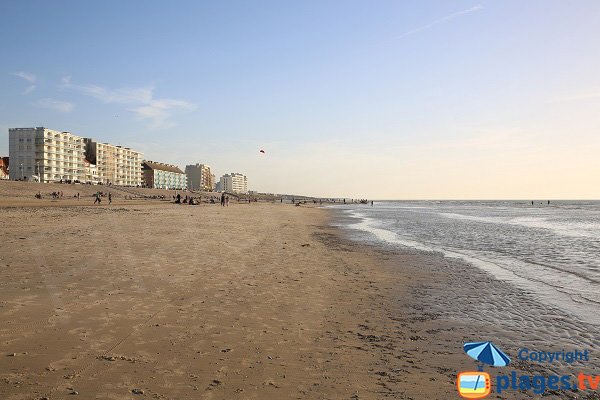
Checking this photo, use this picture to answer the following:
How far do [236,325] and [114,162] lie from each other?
17457 centimetres

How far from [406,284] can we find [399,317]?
145 inches

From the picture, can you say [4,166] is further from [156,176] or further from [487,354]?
[487,354]

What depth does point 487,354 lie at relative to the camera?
6246mm

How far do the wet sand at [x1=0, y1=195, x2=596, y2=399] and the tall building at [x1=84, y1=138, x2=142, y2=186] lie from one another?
510 feet

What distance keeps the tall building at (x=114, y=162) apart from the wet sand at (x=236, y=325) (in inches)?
6116

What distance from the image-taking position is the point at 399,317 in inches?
323

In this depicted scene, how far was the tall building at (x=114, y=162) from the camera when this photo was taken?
153 m

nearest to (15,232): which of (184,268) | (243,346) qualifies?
(184,268)

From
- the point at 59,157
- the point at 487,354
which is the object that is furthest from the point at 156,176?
the point at 487,354

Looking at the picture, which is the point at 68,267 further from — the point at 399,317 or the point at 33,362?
the point at 399,317
